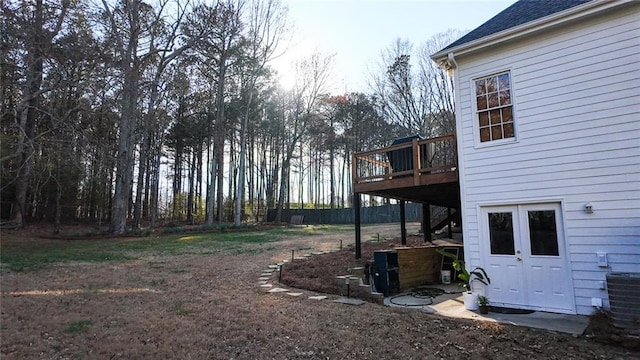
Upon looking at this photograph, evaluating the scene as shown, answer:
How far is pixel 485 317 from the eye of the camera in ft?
17.5

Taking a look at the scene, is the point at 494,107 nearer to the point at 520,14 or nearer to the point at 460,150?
the point at 460,150

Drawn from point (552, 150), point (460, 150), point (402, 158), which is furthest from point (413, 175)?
point (552, 150)

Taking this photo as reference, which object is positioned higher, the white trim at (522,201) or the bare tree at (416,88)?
the bare tree at (416,88)

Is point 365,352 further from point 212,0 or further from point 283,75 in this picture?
point 283,75

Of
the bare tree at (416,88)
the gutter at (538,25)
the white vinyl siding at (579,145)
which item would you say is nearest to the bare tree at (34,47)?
the gutter at (538,25)

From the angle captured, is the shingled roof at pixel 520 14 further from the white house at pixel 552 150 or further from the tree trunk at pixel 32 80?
the tree trunk at pixel 32 80

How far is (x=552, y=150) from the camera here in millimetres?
5770

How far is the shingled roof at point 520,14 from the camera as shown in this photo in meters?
6.04

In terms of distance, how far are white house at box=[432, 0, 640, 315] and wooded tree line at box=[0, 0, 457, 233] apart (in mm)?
10205

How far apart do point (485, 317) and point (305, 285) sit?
11.7 ft

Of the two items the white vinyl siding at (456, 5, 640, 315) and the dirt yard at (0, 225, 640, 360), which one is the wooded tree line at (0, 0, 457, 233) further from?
the white vinyl siding at (456, 5, 640, 315)

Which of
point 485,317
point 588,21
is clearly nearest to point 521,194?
point 485,317

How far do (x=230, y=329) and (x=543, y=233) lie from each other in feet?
16.7

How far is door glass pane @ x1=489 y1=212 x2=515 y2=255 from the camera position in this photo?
6.05 m
